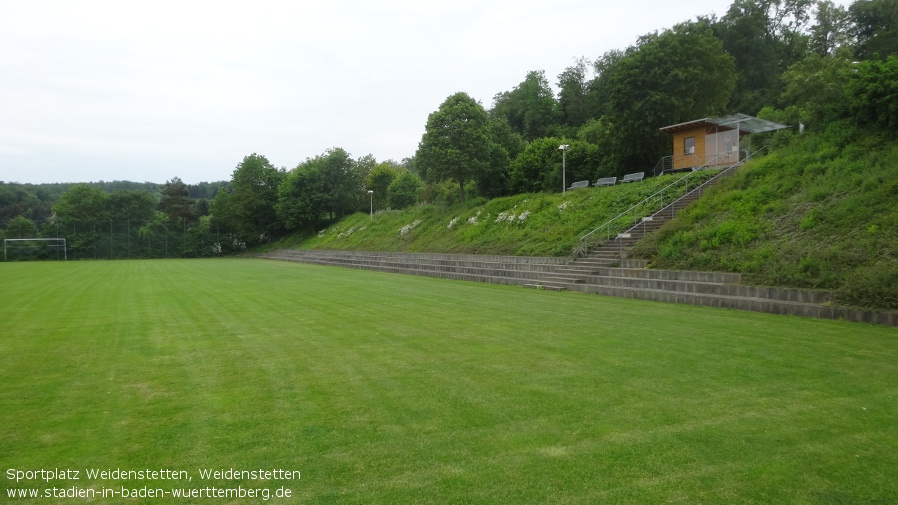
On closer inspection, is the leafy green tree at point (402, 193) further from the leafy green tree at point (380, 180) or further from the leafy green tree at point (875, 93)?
the leafy green tree at point (875, 93)

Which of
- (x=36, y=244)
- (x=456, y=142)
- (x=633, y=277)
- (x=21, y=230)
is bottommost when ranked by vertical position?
(x=633, y=277)

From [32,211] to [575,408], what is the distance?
95.1 meters

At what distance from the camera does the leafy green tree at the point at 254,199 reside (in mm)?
58031

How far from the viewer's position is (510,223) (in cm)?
2653

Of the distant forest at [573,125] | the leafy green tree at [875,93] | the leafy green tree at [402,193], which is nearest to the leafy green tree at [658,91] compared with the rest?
the distant forest at [573,125]

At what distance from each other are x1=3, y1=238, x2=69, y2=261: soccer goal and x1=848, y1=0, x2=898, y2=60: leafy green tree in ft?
217

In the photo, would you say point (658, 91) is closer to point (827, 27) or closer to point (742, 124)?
point (742, 124)

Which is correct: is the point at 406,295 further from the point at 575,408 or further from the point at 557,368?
the point at 575,408

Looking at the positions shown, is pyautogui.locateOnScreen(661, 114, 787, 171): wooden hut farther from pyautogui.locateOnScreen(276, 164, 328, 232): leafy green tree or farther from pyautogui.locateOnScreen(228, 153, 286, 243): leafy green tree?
pyautogui.locateOnScreen(228, 153, 286, 243): leafy green tree

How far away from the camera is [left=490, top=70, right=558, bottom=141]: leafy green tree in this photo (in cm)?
5594

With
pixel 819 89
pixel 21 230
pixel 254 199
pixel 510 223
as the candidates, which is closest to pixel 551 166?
pixel 510 223

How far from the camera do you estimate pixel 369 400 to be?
5.26 meters

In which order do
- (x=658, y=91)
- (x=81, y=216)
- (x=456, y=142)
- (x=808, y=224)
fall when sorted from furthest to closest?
(x=81, y=216) < (x=456, y=142) < (x=658, y=91) < (x=808, y=224)

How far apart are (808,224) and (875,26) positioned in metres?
37.3
